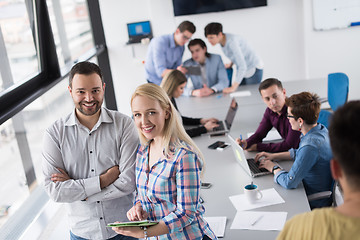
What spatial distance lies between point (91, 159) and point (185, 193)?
2.15ft

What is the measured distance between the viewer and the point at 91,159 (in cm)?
235

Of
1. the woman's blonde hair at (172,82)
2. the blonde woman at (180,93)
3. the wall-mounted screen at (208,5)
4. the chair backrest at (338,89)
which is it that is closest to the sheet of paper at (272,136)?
the blonde woman at (180,93)

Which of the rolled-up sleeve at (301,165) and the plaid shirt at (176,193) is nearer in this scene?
the plaid shirt at (176,193)

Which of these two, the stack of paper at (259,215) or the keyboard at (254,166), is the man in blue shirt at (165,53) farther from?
the stack of paper at (259,215)

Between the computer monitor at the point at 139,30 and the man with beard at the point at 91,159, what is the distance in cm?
514

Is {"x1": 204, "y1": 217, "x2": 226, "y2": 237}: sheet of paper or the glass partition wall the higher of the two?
the glass partition wall

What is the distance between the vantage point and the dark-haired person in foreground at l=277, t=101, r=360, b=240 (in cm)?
109

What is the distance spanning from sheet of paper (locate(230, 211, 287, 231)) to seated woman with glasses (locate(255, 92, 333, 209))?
0.35m

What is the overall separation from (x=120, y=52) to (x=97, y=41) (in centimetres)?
43

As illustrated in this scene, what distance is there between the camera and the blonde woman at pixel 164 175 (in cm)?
196

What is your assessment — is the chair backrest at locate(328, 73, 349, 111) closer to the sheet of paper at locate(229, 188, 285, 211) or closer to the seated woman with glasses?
the seated woman with glasses

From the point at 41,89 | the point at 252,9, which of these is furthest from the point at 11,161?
the point at 252,9

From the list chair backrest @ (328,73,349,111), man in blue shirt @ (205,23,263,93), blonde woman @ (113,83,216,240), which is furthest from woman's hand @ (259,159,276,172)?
man in blue shirt @ (205,23,263,93)

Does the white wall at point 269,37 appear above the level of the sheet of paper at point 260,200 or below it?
above
